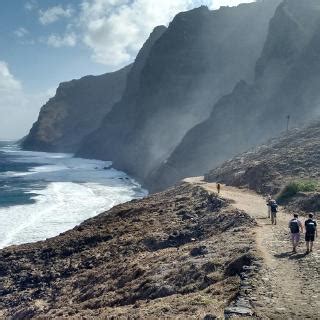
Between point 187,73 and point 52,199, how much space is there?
8052 centimetres

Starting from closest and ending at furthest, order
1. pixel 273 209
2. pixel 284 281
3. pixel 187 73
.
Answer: pixel 284 281 < pixel 273 209 < pixel 187 73

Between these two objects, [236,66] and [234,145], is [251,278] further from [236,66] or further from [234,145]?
[236,66]

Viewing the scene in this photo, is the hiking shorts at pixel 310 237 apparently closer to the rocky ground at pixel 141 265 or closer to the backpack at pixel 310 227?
the backpack at pixel 310 227

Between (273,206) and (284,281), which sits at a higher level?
(273,206)

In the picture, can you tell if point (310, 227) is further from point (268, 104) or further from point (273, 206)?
point (268, 104)

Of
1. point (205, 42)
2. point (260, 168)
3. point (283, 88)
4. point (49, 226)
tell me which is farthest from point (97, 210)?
point (205, 42)

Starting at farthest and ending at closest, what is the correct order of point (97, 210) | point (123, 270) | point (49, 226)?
point (97, 210)
point (49, 226)
point (123, 270)

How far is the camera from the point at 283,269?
16797mm

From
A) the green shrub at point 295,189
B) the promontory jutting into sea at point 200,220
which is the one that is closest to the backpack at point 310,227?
the promontory jutting into sea at point 200,220

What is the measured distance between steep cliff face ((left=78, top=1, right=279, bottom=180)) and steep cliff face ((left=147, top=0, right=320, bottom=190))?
24.1 metres

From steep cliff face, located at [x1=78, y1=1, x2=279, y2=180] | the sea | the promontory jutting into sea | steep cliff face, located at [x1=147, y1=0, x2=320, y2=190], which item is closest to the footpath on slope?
the promontory jutting into sea

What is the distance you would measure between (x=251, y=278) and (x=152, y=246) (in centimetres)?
1181

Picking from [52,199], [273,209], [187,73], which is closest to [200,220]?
[273,209]

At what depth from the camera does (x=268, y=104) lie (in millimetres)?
84688
